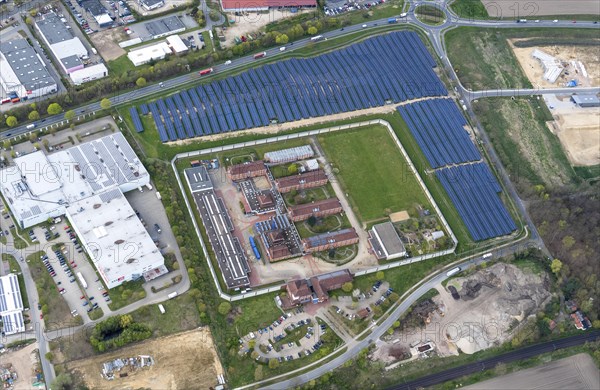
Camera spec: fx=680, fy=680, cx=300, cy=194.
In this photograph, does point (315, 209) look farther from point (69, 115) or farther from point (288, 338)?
→ point (69, 115)

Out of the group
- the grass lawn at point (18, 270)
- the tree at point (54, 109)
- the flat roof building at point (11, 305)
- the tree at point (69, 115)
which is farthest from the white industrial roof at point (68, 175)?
the flat roof building at point (11, 305)

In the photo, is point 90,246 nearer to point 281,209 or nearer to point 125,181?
point 125,181

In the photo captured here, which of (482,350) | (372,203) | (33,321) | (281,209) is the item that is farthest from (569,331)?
(33,321)

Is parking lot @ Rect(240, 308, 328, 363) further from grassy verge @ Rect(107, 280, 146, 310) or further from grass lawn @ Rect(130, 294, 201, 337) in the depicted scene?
grassy verge @ Rect(107, 280, 146, 310)

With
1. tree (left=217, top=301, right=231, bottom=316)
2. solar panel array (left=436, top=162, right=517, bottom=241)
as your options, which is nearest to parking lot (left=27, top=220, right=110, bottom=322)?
tree (left=217, top=301, right=231, bottom=316)

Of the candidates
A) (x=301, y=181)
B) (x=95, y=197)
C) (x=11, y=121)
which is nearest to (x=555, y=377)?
(x=301, y=181)

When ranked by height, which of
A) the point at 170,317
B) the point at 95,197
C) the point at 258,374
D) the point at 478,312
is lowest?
the point at 478,312

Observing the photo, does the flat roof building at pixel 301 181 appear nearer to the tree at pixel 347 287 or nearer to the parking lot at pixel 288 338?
the tree at pixel 347 287
